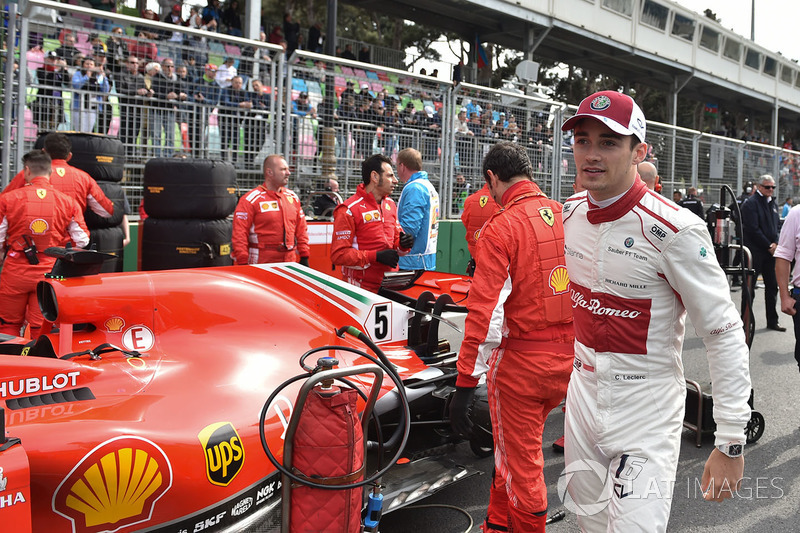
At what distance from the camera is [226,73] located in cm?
802

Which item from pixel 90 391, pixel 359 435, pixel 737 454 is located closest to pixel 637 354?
pixel 737 454

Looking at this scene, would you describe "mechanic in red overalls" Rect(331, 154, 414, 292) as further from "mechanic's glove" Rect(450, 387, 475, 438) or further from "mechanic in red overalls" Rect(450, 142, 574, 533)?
"mechanic's glove" Rect(450, 387, 475, 438)

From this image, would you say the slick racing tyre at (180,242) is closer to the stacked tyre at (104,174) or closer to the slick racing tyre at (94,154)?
the stacked tyre at (104,174)

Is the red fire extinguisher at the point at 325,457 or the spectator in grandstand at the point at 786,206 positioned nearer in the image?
the red fire extinguisher at the point at 325,457

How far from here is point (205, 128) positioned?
8086 mm

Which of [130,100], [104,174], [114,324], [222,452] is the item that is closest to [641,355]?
[222,452]

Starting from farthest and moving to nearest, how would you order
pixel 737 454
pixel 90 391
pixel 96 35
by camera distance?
pixel 96 35
pixel 90 391
pixel 737 454

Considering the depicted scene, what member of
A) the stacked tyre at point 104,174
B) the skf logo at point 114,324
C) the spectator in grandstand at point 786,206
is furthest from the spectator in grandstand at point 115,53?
Result: the spectator in grandstand at point 786,206

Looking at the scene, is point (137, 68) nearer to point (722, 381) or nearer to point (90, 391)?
point (90, 391)

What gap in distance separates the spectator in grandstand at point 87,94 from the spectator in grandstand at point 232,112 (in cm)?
133

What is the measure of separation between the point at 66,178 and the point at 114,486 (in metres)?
4.40

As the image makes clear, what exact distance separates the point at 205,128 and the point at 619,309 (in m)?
6.65


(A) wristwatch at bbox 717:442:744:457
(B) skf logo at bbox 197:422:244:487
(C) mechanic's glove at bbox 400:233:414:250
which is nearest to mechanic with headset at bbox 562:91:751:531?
(A) wristwatch at bbox 717:442:744:457

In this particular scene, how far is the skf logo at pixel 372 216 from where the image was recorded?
19.9 ft
